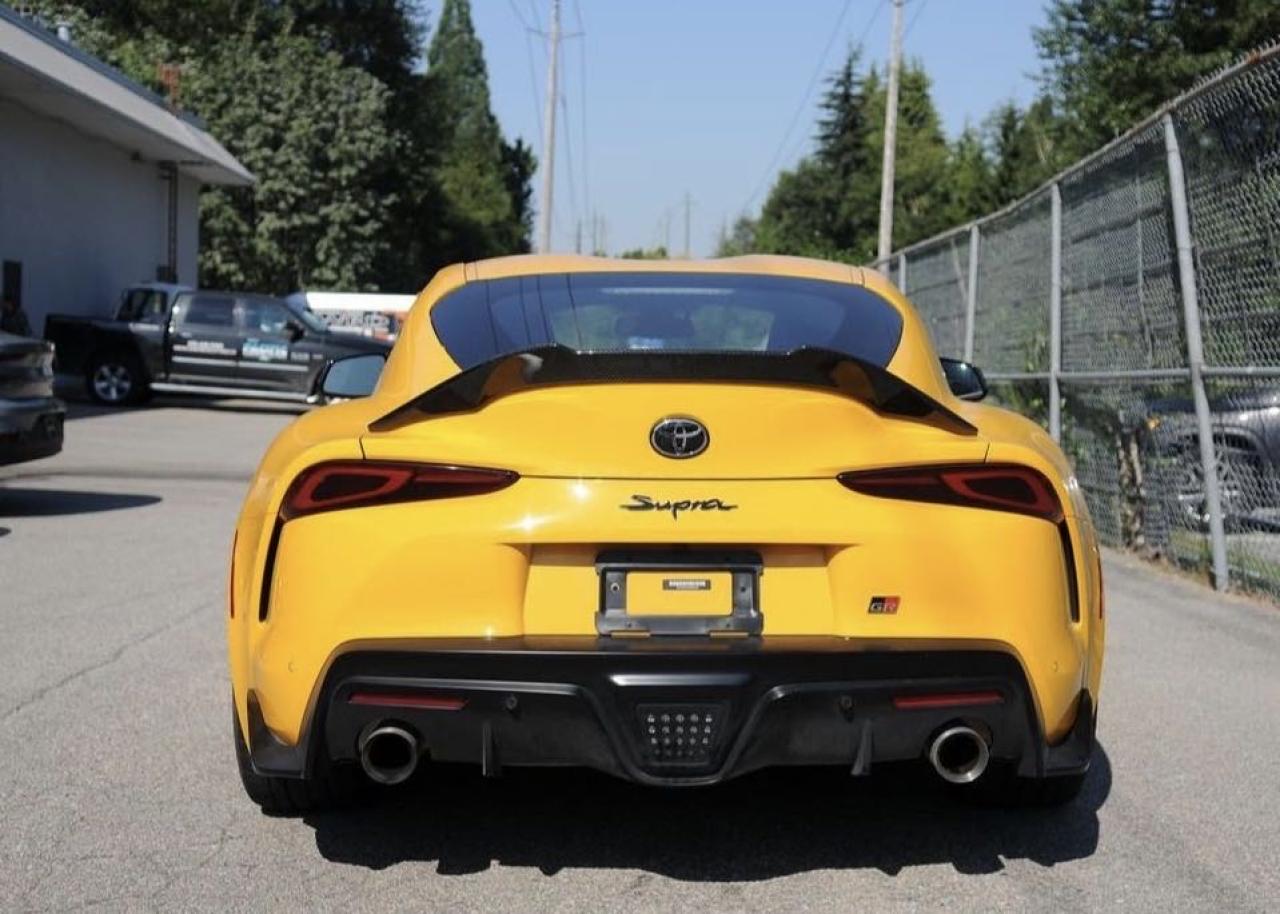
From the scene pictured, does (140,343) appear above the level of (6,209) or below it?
below

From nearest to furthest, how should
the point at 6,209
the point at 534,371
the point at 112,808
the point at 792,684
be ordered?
the point at 792,684
the point at 534,371
the point at 112,808
the point at 6,209

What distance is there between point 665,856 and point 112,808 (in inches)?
62.8

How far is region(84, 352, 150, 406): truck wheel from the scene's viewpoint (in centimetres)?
2336

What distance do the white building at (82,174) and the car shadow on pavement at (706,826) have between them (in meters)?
17.7

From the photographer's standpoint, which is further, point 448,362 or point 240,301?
point 240,301

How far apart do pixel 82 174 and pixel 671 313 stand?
24336mm

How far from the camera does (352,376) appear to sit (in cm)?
529

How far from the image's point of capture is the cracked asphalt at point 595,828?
374 centimetres

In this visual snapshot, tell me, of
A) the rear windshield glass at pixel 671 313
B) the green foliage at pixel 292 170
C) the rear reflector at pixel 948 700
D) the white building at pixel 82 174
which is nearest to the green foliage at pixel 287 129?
the green foliage at pixel 292 170

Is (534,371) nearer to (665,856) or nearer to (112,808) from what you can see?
(665,856)

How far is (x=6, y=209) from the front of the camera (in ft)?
75.9

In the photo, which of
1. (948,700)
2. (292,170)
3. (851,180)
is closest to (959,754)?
(948,700)

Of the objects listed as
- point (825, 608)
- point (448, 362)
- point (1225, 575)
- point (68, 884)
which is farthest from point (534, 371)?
point (1225, 575)

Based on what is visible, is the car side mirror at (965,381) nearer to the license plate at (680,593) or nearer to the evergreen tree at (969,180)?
the license plate at (680,593)
